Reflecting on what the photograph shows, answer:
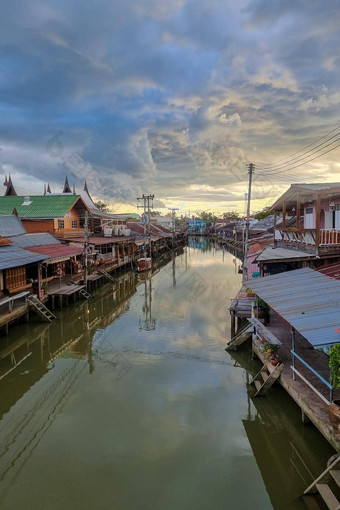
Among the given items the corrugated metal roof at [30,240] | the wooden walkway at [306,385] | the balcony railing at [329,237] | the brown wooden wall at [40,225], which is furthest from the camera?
the brown wooden wall at [40,225]

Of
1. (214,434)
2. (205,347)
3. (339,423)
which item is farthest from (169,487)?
(205,347)

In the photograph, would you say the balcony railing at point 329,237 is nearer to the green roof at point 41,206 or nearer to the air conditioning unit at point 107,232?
the green roof at point 41,206

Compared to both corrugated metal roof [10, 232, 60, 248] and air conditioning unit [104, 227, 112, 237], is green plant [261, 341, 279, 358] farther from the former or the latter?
air conditioning unit [104, 227, 112, 237]

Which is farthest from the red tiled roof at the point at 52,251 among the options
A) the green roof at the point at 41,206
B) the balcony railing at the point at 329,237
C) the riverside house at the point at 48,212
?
the balcony railing at the point at 329,237

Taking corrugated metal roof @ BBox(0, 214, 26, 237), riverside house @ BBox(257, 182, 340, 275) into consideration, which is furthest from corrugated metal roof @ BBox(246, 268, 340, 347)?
corrugated metal roof @ BBox(0, 214, 26, 237)

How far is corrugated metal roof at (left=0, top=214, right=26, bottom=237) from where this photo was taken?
2655 cm

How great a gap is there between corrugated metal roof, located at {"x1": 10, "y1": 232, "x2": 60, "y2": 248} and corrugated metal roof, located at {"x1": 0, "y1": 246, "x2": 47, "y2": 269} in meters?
3.66

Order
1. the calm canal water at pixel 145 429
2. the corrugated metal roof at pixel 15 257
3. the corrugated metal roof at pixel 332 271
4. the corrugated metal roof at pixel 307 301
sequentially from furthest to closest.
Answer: the corrugated metal roof at pixel 15 257 < the corrugated metal roof at pixel 332 271 < the corrugated metal roof at pixel 307 301 < the calm canal water at pixel 145 429

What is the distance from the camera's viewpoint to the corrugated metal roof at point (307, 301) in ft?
26.2

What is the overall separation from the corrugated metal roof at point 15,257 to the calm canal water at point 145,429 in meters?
3.57

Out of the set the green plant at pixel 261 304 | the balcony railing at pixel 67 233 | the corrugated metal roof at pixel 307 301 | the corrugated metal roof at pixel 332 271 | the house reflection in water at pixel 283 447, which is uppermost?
the balcony railing at pixel 67 233

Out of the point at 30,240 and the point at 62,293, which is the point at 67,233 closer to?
the point at 30,240

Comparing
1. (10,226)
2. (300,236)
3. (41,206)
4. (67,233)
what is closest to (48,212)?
(41,206)

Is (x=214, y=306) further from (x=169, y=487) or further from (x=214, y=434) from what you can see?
(x=169, y=487)
